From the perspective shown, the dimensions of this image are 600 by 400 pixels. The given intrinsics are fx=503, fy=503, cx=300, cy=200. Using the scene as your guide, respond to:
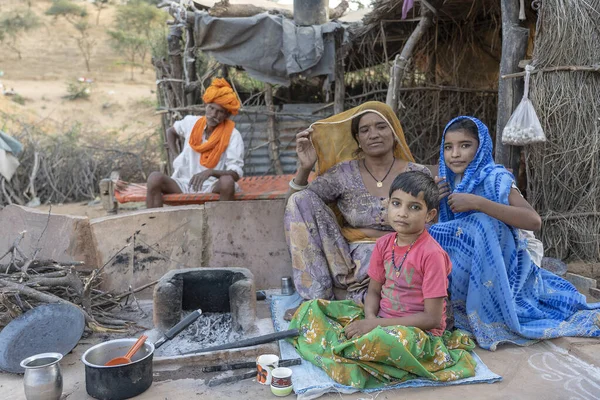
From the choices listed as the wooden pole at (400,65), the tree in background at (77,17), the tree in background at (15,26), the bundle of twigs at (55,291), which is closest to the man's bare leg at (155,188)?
the bundle of twigs at (55,291)

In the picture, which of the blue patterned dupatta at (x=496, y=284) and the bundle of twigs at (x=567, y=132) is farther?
the bundle of twigs at (x=567, y=132)

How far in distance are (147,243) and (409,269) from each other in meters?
2.03

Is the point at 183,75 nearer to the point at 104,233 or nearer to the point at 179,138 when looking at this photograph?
the point at 179,138

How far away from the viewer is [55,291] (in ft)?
9.99

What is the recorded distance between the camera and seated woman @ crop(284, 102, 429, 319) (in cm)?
303

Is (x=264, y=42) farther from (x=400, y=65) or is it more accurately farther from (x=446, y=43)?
(x=446, y=43)

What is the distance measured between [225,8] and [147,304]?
447 centimetres

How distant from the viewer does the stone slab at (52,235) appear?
3.50m

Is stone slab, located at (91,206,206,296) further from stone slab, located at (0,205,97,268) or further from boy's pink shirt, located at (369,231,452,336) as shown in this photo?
boy's pink shirt, located at (369,231,452,336)

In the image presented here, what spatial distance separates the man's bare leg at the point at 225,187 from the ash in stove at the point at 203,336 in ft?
6.32

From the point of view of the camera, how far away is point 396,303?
2.50 meters

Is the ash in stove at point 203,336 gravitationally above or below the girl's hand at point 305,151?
below

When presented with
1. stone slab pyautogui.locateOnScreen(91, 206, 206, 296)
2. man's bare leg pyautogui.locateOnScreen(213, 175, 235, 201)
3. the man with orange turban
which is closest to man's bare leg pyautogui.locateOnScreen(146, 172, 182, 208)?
the man with orange turban

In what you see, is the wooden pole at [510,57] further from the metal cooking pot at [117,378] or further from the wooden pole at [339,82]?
the metal cooking pot at [117,378]
